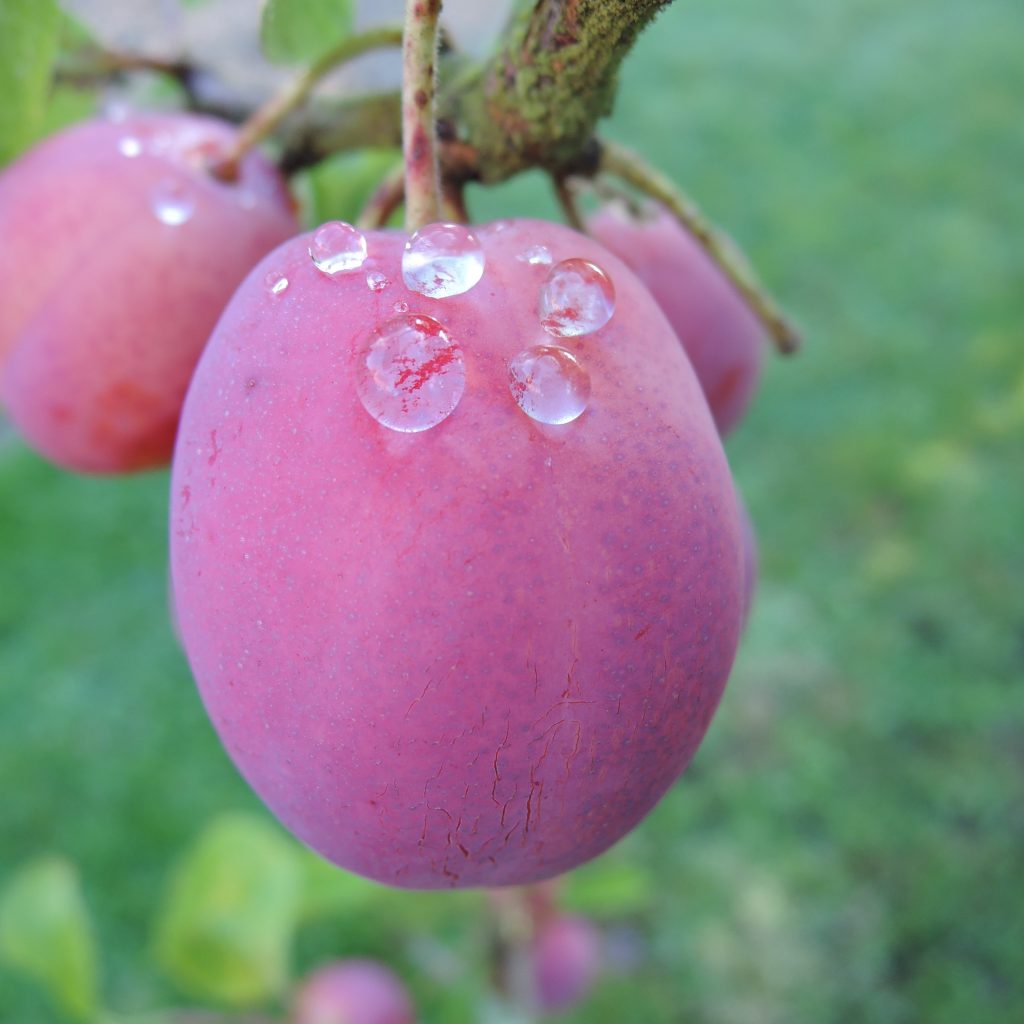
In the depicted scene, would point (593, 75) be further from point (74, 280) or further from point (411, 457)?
point (74, 280)

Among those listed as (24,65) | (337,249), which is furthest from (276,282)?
(24,65)

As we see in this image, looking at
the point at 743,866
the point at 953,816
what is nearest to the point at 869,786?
the point at 953,816

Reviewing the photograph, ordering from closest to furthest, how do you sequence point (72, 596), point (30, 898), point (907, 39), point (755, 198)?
point (30, 898) → point (72, 596) → point (755, 198) → point (907, 39)

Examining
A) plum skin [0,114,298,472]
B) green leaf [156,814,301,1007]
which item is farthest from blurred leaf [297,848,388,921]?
plum skin [0,114,298,472]

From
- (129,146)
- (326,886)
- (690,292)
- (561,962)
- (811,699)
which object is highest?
(129,146)

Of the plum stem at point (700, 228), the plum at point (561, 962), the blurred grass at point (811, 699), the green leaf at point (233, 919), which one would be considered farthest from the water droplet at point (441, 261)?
the plum at point (561, 962)

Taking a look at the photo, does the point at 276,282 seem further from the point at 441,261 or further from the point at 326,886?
the point at 326,886
